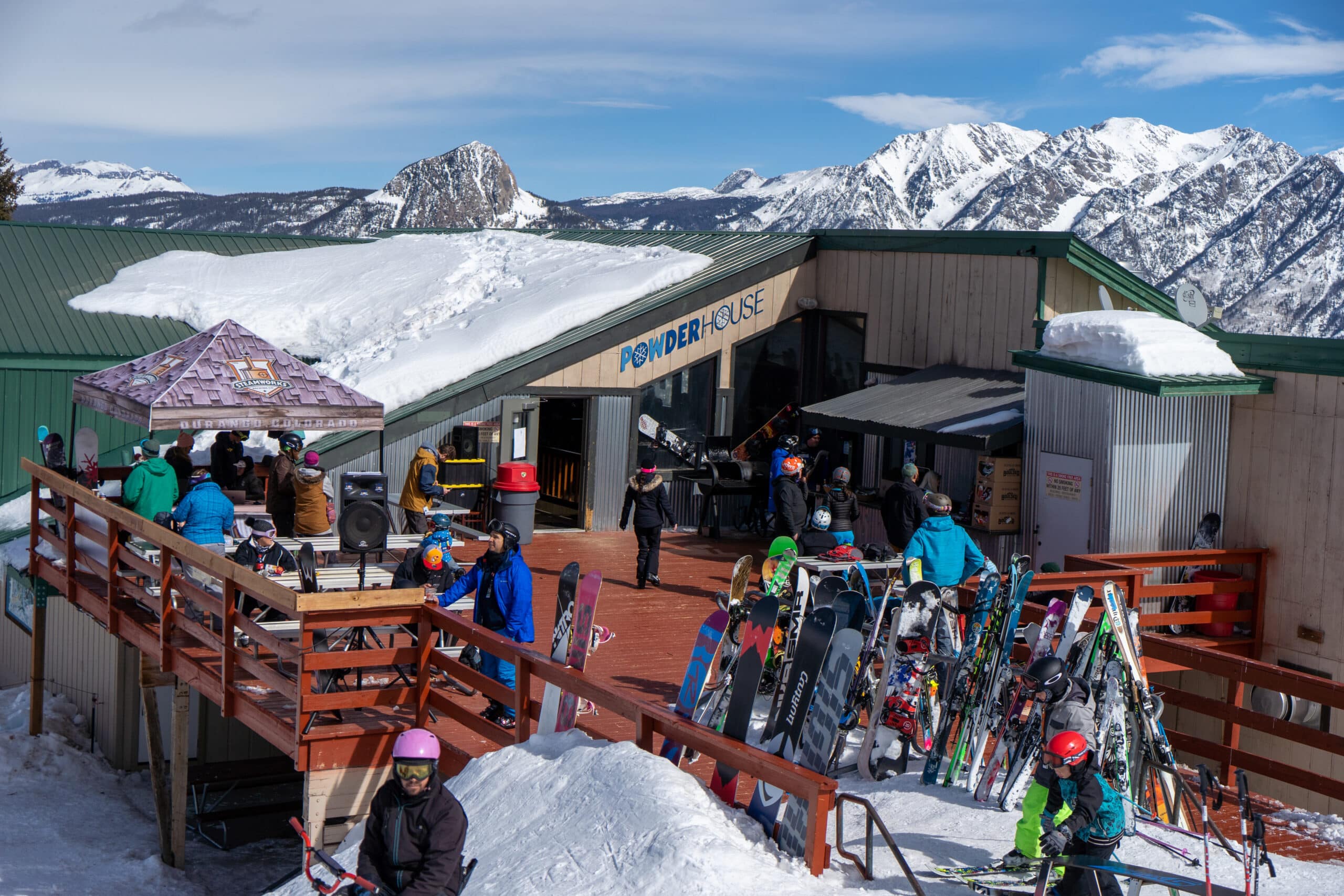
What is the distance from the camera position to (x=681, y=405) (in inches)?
713

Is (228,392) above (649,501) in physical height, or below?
above

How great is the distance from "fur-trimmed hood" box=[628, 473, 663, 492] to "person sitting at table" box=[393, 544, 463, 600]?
3661mm

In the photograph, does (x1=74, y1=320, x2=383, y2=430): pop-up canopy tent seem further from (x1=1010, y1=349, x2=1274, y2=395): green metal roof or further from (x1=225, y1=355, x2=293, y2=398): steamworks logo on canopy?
(x1=1010, y1=349, x2=1274, y2=395): green metal roof

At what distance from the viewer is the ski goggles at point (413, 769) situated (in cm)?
559

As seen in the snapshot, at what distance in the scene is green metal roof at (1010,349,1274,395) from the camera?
12.1 m

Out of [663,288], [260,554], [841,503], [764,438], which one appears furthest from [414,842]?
[663,288]

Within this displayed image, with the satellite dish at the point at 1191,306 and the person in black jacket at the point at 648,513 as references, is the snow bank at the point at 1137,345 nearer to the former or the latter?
Answer: the satellite dish at the point at 1191,306

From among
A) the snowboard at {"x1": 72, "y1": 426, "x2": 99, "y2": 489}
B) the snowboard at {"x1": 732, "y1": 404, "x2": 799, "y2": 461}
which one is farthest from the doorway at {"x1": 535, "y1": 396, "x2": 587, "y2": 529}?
the snowboard at {"x1": 72, "y1": 426, "x2": 99, "y2": 489}

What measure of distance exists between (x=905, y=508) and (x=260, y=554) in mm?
6549

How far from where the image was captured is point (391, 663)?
332 inches

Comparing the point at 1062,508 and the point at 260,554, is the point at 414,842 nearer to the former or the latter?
the point at 260,554

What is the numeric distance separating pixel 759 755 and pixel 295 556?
21.3ft

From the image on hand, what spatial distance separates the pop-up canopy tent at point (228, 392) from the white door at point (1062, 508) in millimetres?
6998

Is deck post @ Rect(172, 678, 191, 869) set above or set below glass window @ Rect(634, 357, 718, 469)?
below
